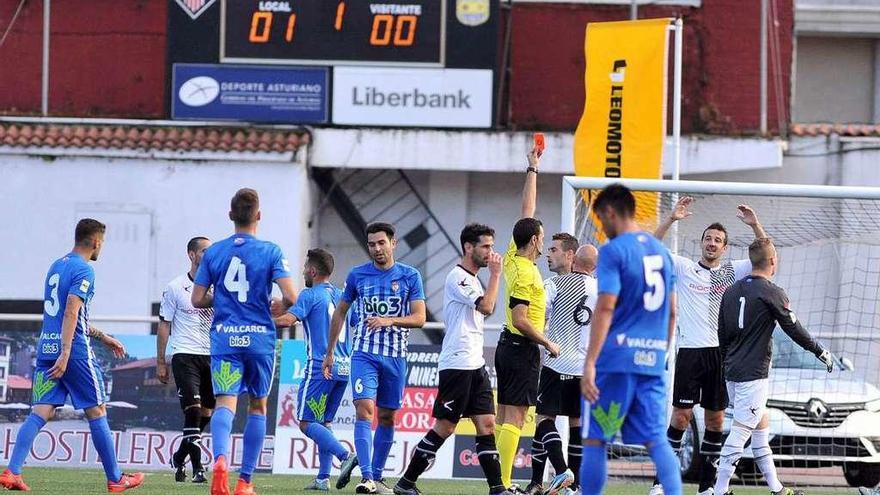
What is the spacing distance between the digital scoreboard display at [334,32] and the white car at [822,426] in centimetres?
1014

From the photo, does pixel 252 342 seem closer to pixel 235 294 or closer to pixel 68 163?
pixel 235 294

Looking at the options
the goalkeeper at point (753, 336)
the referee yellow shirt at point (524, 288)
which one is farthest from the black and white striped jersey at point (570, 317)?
the goalkeeper at point (753, 336)

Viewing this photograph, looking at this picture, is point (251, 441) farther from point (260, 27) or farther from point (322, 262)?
point (260, 27)

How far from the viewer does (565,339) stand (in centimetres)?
1321

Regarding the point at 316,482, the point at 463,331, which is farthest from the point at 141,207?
the point at 463,331

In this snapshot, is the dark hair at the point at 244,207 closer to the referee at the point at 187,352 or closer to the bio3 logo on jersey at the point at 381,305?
the bio3 logo on jersey at the point at 381,305

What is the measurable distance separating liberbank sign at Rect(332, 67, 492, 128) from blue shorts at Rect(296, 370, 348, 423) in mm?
11970

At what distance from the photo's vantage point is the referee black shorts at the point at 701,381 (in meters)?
13.3

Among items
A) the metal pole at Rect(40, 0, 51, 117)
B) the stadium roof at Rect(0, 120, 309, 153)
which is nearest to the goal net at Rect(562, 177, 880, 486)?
the stadium roof at Rect(0, 120, 309, 153)

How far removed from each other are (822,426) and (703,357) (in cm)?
399

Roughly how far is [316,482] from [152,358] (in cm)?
488

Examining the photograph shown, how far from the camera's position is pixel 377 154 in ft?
86.4

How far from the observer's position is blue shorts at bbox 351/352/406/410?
1310 centimetres

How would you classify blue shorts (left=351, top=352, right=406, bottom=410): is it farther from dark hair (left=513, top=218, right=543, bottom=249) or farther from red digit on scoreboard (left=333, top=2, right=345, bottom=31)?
red digit on scoreboard (left=333, top=2, right=345, bottom=31)
